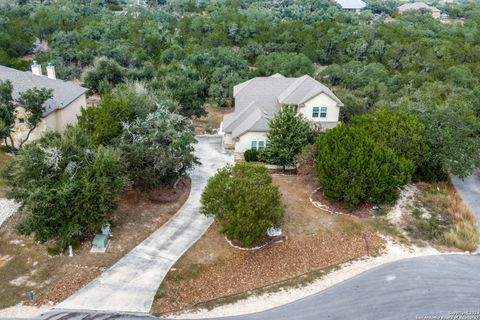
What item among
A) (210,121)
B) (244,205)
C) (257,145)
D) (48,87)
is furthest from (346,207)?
(48,87)

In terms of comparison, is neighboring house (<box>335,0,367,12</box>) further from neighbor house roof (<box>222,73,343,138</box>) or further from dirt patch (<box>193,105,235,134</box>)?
neighbor house roof (<box>222,73,343,138</box>)

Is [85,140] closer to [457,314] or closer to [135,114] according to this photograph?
[135,114]

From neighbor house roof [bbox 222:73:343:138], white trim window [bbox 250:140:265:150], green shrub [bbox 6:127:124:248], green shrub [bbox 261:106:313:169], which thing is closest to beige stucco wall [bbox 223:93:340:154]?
white trim window [bbox 250:140:265:150]

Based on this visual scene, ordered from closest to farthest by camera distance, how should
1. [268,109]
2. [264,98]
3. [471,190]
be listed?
1. [471,190]
2. [268,109]
3. [264,98]

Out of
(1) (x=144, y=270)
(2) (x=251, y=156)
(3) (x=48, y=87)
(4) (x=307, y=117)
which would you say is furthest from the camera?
(4) (x=307, y=117)

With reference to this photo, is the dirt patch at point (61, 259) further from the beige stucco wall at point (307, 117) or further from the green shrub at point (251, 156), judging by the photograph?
the beige stucco wall at point (307, 117)

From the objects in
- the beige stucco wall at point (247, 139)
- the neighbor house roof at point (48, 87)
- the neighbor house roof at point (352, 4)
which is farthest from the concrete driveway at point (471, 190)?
the neighbor house roof at point (352, 4)

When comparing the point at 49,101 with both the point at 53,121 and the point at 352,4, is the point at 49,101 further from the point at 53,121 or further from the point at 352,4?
the point at 352,4
